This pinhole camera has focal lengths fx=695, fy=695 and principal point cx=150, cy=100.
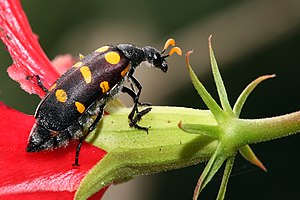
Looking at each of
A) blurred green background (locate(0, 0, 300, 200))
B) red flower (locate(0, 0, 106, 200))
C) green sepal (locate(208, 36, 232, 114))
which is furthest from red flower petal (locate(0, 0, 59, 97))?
blurred green background (locate(0, 0, 300, 200))

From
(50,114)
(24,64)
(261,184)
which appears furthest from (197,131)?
(261,184)

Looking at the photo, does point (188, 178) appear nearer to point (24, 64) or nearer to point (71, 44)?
point (71, 44)

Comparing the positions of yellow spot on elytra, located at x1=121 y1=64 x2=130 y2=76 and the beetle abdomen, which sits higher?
yellow spot on elytra, located at x1=121 y1=64 x2=130 y2=76

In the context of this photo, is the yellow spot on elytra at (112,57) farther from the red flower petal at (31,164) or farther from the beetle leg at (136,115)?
the red flower petal at (31,164)

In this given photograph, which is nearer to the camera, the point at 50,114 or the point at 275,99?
the point at 50,114

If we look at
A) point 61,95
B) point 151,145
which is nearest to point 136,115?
point 151,145

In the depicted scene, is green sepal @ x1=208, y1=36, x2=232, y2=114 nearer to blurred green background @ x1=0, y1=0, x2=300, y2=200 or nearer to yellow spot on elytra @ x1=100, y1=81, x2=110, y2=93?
yellow spot on elytra @ x1=100, y1=81, x2=110, y2=93
